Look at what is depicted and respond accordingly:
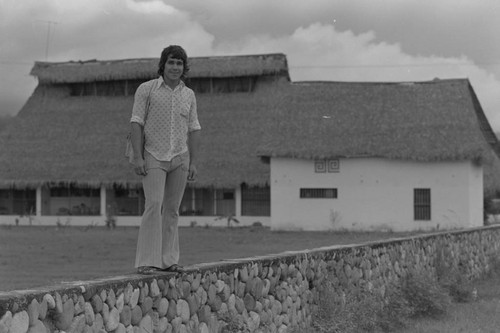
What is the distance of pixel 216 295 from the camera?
6402 mm

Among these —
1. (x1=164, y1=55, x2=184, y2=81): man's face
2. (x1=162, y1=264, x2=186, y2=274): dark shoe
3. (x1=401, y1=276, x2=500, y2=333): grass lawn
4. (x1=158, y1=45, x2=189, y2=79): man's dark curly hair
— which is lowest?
(x1=401, y1=276, x2=500, y2=333): grass lawn

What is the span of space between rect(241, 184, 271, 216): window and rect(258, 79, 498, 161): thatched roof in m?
2.63

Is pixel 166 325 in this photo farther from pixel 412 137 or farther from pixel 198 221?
pixel 198 221

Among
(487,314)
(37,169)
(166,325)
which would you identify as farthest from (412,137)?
(166,325)

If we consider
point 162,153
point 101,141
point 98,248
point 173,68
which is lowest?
point 98,248

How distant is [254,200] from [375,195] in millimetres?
5559

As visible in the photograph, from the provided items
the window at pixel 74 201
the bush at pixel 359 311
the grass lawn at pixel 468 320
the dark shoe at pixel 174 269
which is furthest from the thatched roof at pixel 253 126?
the dark shoe at pixel 174 269

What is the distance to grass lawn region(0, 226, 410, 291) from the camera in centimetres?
1477

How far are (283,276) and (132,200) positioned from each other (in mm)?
28037

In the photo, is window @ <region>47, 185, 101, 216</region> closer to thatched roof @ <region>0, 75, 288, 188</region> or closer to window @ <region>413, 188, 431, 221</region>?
thatched roof @ <region>0, 75, 288, 188</region>

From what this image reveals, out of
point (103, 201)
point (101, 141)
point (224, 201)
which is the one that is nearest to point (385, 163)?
point (224, 201)

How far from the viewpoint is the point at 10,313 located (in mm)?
4141

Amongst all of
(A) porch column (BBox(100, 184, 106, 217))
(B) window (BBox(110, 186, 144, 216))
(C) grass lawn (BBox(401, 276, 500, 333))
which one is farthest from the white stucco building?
(C) grass lawn (BBox(401, 276, 500, 333))

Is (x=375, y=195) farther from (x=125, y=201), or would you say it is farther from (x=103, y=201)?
(x=103, y=201)
